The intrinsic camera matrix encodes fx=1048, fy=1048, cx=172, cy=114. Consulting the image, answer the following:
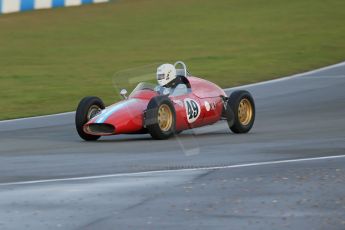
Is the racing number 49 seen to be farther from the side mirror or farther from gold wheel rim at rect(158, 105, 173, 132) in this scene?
the side mirror

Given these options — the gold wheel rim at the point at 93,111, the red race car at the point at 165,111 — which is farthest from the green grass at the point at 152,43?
the red race car at the point at 165,111

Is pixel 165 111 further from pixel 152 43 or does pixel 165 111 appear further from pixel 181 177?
pixel 152 43

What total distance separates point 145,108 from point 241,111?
1.62 metres

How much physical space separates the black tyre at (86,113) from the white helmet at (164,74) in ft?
2.72

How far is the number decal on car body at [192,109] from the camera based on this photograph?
1317cm

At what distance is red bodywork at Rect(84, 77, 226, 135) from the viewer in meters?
12.6

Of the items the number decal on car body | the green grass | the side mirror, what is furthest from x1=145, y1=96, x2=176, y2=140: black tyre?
the green grass

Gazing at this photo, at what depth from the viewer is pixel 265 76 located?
20.3 meters

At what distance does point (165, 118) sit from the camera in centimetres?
1284

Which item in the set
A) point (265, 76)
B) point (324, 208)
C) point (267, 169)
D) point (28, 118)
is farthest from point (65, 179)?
point (265, 76)

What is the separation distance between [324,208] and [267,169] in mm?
2136

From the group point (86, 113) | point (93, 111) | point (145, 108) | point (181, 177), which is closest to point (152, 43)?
point (93, 111)

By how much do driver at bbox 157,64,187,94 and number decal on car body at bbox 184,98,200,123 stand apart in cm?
26

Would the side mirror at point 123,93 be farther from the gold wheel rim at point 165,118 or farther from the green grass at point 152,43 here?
the green grass at point 152,43
